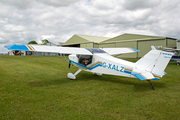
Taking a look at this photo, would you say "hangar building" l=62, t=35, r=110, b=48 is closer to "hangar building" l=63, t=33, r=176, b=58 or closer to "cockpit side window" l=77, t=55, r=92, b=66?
"hangar building" l=63, t=33, r=176, b=58

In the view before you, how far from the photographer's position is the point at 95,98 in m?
5.03

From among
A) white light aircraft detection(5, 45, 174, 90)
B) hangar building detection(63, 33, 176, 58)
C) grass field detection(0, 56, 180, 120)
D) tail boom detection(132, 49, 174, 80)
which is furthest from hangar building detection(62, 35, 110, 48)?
grass field detection(0, 56, 180, 120)

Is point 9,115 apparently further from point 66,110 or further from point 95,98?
point 95,98

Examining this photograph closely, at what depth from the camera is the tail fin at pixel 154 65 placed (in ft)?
18.0

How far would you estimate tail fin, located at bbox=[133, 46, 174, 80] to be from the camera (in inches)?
216

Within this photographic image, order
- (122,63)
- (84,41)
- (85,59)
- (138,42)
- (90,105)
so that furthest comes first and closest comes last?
(84,41) < (138,42) < (85,59) < (122,63) < (90,105)

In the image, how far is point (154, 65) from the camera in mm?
5738

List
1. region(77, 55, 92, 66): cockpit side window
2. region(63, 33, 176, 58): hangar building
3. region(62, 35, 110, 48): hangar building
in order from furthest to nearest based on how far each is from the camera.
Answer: region(62, 35, 110, 48): hangar building
region(63, 33, 176, 58): hangar building
region(77, 55, 92, 66): cockpit side window

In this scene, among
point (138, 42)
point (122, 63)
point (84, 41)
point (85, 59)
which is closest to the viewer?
point (122, 63)

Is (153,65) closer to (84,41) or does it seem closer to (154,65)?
(154,65)

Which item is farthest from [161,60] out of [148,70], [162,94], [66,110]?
[66,110]

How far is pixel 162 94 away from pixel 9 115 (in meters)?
5.62

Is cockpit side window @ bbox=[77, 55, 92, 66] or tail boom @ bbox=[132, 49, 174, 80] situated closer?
tail boom @ bbox=[132, 49, 174, 80]

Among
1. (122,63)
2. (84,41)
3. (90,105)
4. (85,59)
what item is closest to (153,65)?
(122,63)
